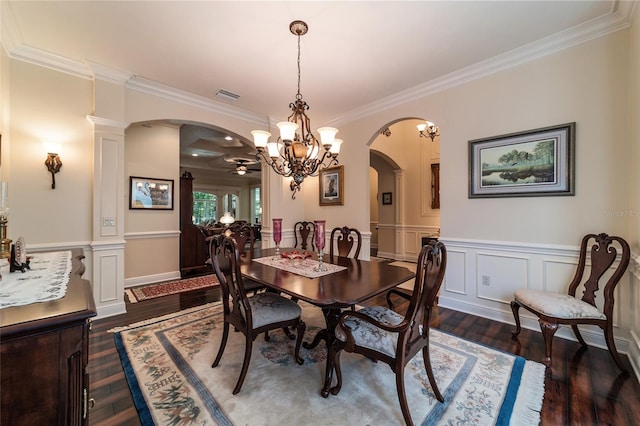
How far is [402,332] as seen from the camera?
1.44 meters

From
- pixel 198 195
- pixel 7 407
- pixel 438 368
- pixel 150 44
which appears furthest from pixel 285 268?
pixel 198 195

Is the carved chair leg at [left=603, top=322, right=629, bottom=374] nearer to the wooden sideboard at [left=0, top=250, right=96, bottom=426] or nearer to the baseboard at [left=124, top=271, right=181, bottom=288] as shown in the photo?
the wooden sideboard at [left=0, top=250, right=96, bottom=426]

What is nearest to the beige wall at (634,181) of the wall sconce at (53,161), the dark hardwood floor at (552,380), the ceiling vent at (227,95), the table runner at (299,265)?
the dark hardwood floor at (552,380)

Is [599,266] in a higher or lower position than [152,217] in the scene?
lower

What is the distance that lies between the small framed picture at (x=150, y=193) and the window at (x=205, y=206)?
7.41m

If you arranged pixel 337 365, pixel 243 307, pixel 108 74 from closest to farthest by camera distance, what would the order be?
1. pixel 337 365
2. pixel 243 307
3. pixel 108 74

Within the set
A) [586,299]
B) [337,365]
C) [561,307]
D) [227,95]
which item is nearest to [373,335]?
[337,365]

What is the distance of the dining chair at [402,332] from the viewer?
4.70ft

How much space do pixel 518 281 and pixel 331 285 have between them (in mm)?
2235

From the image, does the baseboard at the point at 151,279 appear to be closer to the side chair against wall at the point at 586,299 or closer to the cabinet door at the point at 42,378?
the cabinet door at the point at 42,378

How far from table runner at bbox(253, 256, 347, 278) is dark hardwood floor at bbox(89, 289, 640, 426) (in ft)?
4.29

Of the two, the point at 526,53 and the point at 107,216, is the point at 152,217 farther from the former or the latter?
the point at 526,53

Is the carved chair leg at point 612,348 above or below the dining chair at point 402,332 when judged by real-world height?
below

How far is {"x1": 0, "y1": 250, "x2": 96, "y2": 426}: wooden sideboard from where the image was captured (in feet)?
2.49
